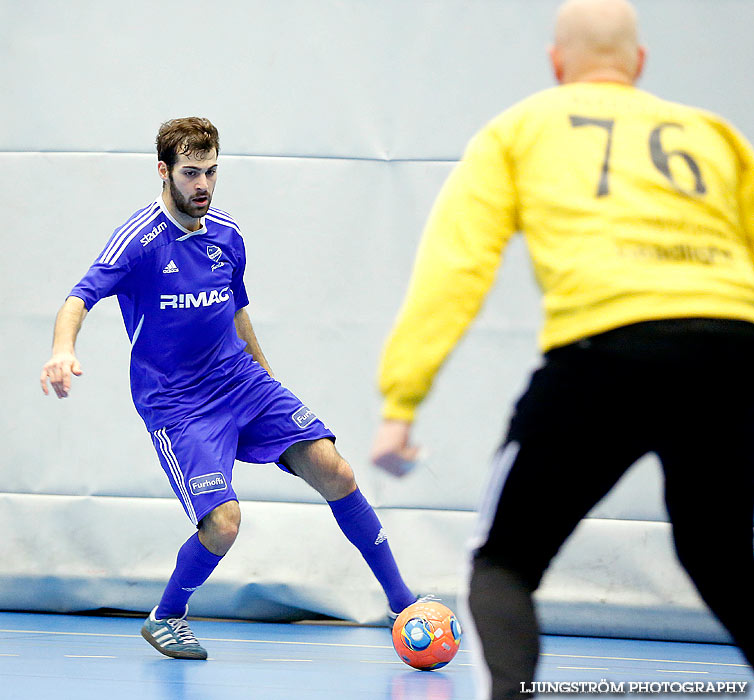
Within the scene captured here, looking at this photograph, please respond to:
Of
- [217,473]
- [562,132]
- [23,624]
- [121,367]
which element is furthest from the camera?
[121,367]

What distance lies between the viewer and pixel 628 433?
1872mm

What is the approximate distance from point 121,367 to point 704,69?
10.7 ft

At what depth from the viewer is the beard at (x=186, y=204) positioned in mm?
4281

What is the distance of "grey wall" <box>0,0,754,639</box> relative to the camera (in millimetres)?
5297

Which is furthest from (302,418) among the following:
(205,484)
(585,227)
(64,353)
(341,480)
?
(585,227)

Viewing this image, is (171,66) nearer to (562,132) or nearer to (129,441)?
(129,441)

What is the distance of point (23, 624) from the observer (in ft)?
17.0

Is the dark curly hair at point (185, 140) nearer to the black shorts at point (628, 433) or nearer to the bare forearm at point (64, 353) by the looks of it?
the bare forearm at point (64, 353)

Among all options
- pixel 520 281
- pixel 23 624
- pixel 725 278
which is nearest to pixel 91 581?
pixel 23 624

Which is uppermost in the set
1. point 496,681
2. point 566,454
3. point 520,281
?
point 566,454

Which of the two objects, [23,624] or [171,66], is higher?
[171,66]

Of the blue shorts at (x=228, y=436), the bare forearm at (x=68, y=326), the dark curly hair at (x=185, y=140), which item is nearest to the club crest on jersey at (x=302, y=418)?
→ the blue shorts at (x=228, y=436)

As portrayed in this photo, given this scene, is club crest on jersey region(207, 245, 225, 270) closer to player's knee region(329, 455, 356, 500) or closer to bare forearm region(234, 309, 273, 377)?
bare forearm region(234, 309, 273, 377)

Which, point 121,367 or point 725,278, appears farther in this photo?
point 121,367
